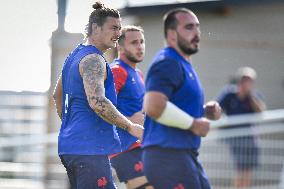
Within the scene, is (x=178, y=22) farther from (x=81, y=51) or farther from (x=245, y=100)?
(x=245, y=100)

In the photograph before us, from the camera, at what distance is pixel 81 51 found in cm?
810

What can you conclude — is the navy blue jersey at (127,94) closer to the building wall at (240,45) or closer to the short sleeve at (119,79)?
the short sleeve at (119,79)

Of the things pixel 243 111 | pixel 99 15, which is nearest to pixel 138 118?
pixel 99 15

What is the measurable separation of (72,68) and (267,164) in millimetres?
4791

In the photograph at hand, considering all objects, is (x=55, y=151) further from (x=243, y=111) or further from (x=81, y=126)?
(x=81, y=126)

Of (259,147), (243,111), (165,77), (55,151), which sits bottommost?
(55,151)

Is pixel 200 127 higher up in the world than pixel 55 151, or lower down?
higher up

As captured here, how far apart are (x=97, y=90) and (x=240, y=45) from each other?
8.15 m

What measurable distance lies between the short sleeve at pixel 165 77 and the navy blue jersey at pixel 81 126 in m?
1.09

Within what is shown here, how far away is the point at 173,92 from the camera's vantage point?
7.10 m

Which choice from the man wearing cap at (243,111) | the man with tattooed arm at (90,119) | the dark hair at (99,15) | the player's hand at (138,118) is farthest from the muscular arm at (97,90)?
the man wearing cap at (243,111)

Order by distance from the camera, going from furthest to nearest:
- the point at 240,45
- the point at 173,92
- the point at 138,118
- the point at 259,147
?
1. the point at 240,45
2. the point at 259,147
3. the point at 138,118
4. the point at 173,92

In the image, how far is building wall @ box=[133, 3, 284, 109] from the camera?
1544 cm

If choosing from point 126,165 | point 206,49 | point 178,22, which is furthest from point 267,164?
point 178,22
